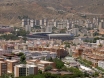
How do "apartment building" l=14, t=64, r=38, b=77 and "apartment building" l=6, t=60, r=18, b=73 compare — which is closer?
"apartment building" l=14, t=64, r=38, b=77

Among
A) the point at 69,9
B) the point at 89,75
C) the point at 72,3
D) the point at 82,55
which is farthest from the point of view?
the point at 72,3

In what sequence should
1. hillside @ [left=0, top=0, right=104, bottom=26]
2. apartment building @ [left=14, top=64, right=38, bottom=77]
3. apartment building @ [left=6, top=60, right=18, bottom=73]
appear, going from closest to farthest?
apartment building @ [left=14, top=64, right=38, bottom=77] < apartment building @ [left=6, top=60, right=18, bottom=73] < hillside @ [left=0, top=0, right=104, bottom=26]

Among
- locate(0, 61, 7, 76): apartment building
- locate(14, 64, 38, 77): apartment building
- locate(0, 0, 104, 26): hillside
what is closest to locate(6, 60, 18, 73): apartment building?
locate(0, 61, 7, 76): apartment building

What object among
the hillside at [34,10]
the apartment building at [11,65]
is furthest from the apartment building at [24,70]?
the hillside at [34,10]

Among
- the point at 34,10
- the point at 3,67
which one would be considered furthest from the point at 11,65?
the point at 34,10

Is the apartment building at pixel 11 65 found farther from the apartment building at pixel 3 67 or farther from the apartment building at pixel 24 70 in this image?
the apartment building at pixel 24 70

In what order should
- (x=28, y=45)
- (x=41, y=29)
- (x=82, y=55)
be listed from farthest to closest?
(x=41, y=29) → (x=28, y=45) → (x=82, y=55)

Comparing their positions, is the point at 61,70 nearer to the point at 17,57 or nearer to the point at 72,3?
the point at 17,57

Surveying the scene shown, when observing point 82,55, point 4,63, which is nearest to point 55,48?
point 82,55

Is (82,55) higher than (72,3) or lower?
lower

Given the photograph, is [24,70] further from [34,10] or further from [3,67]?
[34,10]

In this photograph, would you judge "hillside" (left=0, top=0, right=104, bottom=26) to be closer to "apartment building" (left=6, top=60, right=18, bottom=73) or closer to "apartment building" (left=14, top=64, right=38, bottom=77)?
"apartment building" (left=6, top=60, right=18, bottom=73)
